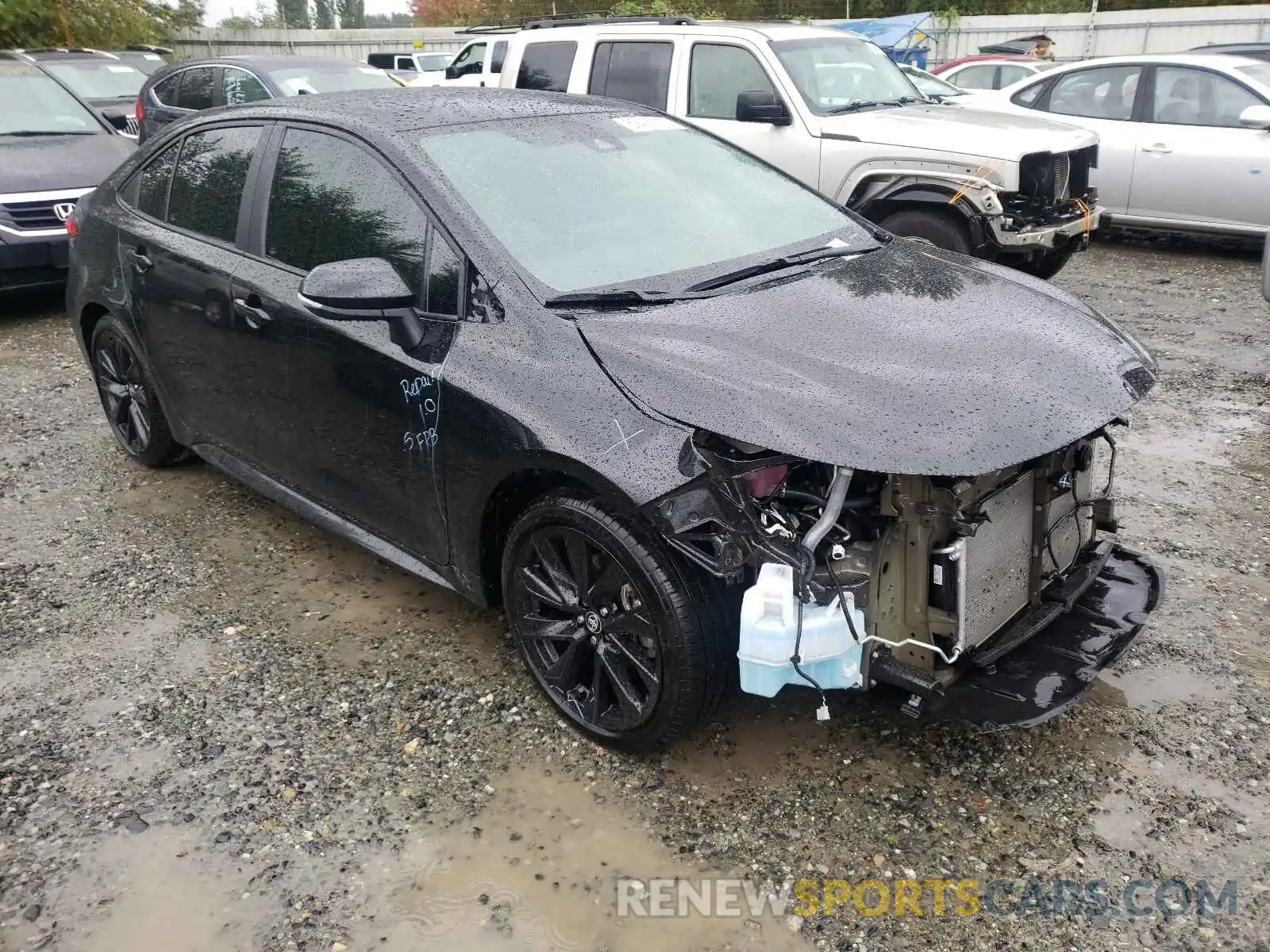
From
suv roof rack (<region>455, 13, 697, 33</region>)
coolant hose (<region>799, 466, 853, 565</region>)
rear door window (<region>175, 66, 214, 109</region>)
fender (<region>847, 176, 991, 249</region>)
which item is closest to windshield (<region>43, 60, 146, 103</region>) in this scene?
rear door window (<region>175, 66, 214, 109</region>)

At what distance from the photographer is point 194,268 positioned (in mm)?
4098

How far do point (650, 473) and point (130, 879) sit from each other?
172 centimetres

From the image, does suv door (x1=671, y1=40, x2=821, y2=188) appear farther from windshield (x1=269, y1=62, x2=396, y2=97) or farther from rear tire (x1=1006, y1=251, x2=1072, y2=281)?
windshield (x1=269, y1=62, x2=396, y2=97)

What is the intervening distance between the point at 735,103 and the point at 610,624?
5.81m

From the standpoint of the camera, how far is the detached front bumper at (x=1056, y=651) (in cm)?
268

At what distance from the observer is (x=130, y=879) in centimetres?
272

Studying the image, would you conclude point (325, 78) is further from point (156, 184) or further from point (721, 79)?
point (156, 184)

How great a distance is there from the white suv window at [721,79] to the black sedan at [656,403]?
3921 millimetres

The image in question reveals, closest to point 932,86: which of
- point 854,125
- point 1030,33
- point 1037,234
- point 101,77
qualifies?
point 854,125

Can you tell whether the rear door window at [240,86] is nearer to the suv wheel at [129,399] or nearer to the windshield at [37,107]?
the windshield at [37,107]

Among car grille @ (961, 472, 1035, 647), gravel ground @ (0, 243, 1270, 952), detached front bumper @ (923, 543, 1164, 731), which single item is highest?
car grille @ (961, 472, 1035, 647)

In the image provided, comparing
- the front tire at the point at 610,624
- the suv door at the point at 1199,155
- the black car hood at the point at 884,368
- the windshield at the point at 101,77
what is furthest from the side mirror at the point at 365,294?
the windshield at the point at 101,77

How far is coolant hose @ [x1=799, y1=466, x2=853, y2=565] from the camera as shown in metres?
2.55

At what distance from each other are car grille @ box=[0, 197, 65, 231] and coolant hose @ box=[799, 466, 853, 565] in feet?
24.3
